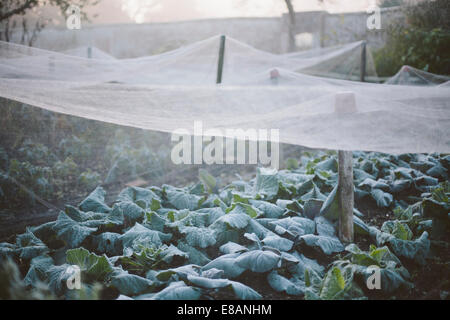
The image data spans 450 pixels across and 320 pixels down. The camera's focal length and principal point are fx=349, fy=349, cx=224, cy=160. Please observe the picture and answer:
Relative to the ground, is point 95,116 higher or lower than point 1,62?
lower

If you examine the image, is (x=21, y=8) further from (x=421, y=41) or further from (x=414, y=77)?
(x=421, y=41)

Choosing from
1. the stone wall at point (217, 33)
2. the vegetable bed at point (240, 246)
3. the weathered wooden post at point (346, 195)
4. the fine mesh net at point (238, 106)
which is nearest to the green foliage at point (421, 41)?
the stone wall at point (217, 33)

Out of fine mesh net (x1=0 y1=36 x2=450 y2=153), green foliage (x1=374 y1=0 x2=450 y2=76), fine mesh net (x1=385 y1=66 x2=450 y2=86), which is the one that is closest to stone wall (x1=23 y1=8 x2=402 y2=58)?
green foliage (x1=374 y1=0 x2=450 y2=76)

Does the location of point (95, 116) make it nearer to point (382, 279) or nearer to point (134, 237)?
point (134, 237)

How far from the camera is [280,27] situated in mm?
12648

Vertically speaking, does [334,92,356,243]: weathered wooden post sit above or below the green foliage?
below

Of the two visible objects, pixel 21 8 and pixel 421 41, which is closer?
pixel 21 8

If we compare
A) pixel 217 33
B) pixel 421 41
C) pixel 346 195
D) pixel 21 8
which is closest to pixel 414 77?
pixel 421 41

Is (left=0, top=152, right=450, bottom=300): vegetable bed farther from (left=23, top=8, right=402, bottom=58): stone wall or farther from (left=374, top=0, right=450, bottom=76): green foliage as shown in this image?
(left=23, top=8, right=402, bottom=58): stone wall

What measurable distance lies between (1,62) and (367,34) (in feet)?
30.3

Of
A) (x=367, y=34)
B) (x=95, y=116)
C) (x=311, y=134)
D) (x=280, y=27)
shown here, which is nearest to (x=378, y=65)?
(x=367, y=34)

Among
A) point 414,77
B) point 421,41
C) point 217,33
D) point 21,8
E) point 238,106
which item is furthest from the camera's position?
point 217,33

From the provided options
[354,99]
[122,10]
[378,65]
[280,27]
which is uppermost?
[122,10]

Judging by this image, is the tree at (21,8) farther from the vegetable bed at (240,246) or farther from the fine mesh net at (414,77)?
the fine mesh net at (414,77)
